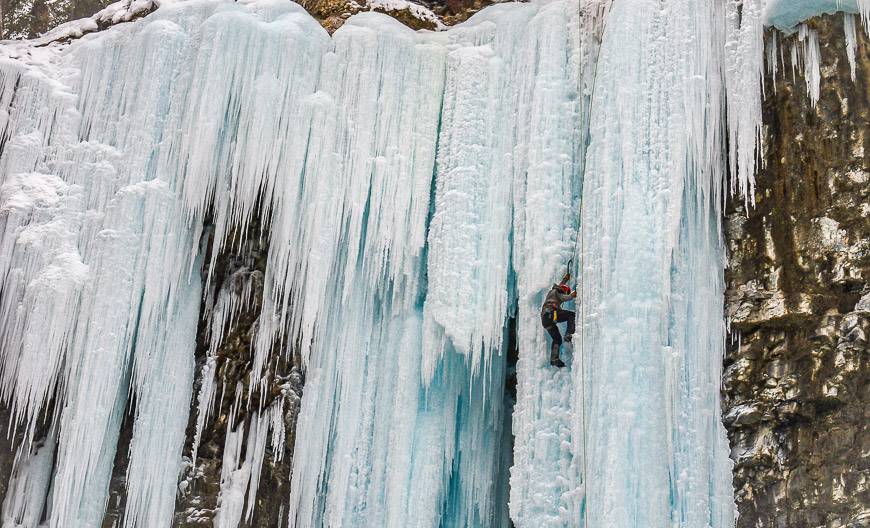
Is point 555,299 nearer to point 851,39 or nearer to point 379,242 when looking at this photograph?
point 379,242

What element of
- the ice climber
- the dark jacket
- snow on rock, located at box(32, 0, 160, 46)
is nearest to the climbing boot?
the ice climber

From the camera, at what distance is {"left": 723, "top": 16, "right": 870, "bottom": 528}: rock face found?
5625 millimetres

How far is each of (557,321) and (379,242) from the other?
5.71 feet

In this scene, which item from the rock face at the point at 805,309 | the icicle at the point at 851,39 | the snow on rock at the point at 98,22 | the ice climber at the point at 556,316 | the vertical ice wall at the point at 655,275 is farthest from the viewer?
the snow on rock at the point at 98,22

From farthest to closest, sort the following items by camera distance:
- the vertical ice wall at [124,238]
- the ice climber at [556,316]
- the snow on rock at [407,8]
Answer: the snow on rock at [407,8]
the vertical ice wall at [124,238]
the ice climber at [556,316]

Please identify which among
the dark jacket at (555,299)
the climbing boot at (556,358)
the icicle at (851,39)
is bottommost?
the climbing boot at (556,358)

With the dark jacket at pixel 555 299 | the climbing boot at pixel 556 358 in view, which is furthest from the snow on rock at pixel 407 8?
the climbing boot at pixel 556 358

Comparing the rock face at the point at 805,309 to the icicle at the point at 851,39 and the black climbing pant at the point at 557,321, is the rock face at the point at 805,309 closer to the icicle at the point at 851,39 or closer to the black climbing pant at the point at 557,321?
the icicle at the point at 851,39

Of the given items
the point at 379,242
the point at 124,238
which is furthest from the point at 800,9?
the point at 124,238

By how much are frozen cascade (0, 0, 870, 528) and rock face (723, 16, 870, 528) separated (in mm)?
176

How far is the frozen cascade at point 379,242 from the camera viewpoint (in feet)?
20.7

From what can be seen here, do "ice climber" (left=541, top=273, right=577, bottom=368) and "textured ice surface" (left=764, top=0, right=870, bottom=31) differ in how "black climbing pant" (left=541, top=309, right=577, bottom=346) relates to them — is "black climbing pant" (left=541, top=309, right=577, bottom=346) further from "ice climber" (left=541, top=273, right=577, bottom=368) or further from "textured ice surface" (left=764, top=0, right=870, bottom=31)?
"textured ice surface" (left=764, top=0, right=870, bottom=31)

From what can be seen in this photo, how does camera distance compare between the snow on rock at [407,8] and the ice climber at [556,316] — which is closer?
the ice climber at [556,316]

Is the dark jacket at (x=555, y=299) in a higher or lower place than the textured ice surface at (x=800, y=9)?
lower
